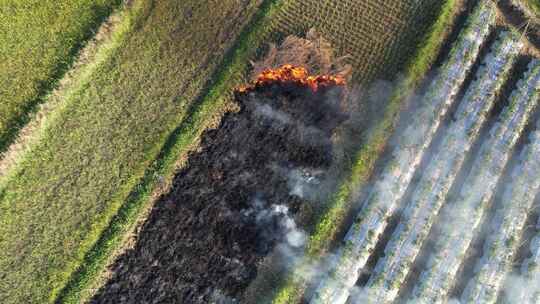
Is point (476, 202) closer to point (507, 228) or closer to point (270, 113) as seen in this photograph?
point (507, 228)

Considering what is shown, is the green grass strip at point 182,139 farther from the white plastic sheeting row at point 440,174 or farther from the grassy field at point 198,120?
the white plastic sheeting row at point 440,174

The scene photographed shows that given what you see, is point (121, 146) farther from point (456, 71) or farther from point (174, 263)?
point (456, 71)

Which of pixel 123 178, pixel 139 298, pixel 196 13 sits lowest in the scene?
pixel 139 298

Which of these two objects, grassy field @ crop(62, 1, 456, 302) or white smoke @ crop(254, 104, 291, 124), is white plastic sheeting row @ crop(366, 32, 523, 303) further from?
white smoke @ crop(254, 104, 291, 124)

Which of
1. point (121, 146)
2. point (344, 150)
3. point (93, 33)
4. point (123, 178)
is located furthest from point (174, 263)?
point (93, 33)

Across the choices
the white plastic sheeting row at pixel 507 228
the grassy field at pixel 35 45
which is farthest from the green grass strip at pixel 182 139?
the white plastic sheeting row at pixel 507 228
